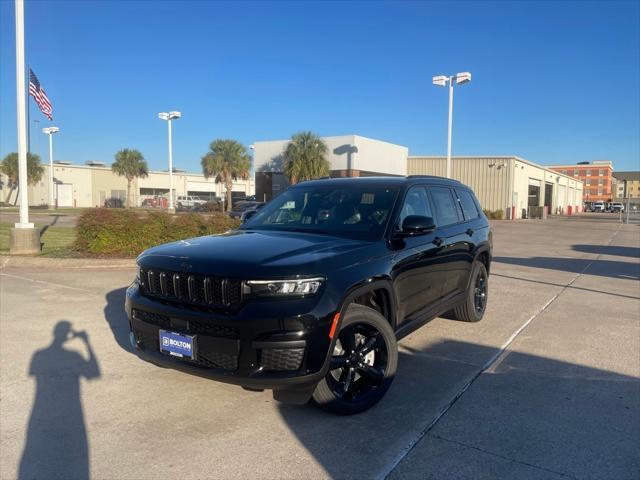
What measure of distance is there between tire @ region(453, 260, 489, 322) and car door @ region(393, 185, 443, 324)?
118cm

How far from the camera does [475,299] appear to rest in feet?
21.8

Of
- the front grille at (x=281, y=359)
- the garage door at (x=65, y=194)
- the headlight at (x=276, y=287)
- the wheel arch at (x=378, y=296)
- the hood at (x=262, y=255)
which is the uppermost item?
the garage door at (x=65, y=194)

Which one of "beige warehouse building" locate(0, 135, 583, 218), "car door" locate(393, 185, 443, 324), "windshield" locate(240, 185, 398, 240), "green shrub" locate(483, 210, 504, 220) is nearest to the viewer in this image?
"car door" locate(393, 185, 443, 324)

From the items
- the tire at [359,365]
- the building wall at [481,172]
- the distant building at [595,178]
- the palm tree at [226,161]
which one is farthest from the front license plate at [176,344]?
the distant building at [595,178]

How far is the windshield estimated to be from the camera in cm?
450

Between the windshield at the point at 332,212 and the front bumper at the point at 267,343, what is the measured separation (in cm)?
117

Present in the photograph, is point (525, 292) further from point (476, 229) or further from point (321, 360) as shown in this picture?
point (321, 360)

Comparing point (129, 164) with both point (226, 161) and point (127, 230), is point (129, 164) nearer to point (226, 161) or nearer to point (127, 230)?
point (226, 161)

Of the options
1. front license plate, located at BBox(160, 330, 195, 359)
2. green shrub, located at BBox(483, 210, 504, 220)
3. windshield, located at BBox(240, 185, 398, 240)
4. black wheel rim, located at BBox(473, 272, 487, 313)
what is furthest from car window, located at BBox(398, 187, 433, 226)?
green shrub, located at BBox(483, 210, 504, 220)

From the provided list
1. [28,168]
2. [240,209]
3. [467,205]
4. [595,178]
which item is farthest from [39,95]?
[595,178]

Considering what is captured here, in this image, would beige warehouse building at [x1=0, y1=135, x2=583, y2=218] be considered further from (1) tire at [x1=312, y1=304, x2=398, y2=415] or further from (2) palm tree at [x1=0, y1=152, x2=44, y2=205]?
(1) tire at [x1=312, y1=304, x2=398, y2=415]

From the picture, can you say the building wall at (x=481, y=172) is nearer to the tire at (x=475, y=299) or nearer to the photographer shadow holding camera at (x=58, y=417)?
the tire at (x=475, y=299)

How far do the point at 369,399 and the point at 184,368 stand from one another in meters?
1.39

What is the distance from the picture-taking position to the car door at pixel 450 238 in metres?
5.39
